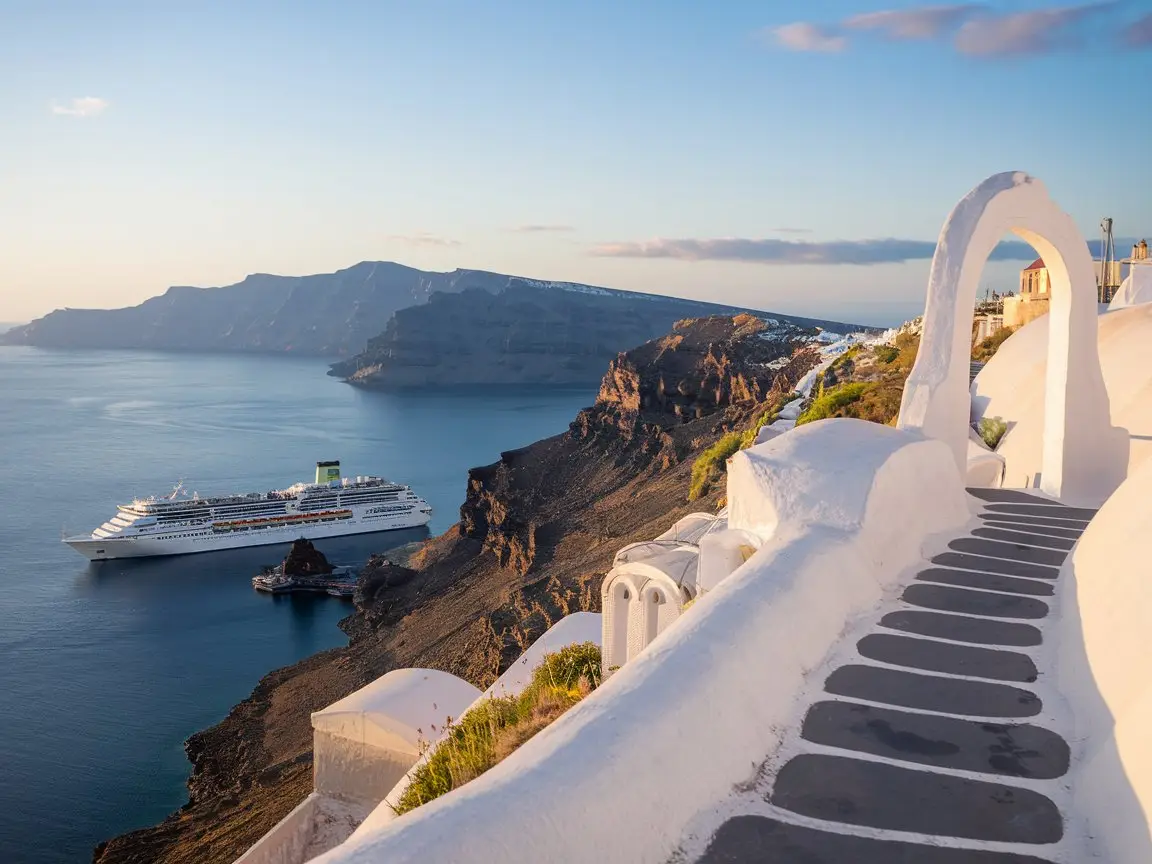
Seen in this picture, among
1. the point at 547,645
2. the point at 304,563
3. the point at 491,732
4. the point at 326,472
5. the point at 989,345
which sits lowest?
the point at 304,563

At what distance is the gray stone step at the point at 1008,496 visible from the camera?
650cm

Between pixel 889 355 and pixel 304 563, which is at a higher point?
pixel 889 355

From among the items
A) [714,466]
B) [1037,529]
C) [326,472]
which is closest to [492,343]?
[326,472]

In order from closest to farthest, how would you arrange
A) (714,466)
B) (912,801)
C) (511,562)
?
(912,801) < (714,466) < (511,562)

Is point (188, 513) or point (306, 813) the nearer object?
point (306, 813)

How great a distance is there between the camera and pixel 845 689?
3037mm

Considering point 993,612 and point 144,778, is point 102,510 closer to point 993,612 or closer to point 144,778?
point 144,778

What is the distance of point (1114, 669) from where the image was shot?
2.80 m

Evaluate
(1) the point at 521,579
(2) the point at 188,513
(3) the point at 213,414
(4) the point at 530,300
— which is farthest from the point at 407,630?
(4) the point at 530,300

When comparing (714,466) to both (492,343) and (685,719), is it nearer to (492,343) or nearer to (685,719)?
(685,719)

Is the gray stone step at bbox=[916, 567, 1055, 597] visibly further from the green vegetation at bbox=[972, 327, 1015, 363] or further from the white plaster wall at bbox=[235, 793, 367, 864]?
the green vegetation at bbox=[972, 327, 1015, 363]

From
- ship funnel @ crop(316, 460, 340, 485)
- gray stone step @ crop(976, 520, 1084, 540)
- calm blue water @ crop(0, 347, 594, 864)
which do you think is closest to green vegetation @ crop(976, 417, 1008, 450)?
gray stone step @ crop(976, 520, 1084, 540)

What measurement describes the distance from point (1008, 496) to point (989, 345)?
13.2 m

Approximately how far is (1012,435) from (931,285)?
4944 millimetres
